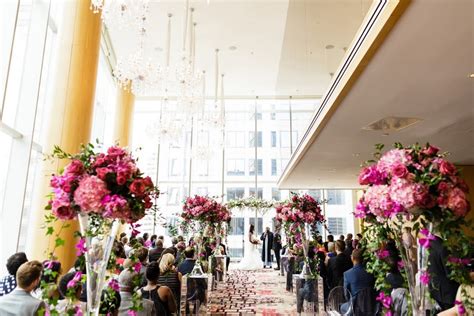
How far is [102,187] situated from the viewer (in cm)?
177

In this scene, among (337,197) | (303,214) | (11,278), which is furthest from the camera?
(337,197)

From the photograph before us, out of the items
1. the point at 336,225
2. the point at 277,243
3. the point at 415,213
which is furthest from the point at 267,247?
the point at 415,213

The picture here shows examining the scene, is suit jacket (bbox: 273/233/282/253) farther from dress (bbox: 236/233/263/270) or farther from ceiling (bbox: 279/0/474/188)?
ceiling (bbox: 279/0/474/188)

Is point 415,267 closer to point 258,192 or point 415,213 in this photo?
point 415,213

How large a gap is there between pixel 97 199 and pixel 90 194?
0.14ft

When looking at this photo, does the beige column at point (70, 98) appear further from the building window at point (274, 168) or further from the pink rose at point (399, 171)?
the building window at point (274, 168)

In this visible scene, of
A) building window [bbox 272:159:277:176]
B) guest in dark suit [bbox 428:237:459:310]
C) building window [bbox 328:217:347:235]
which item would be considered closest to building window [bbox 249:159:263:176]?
building window [bbox 272:159:277:176]

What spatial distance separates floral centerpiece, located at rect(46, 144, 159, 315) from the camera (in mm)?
1758

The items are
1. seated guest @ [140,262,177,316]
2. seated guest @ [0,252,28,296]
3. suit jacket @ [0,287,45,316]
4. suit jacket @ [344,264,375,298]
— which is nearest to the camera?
suit jacket @ [0,287,45,316]

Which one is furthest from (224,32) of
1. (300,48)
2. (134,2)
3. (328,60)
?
(134,2)

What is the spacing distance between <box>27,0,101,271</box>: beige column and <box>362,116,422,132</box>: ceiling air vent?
4646 millimetres

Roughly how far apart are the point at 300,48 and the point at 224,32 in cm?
243

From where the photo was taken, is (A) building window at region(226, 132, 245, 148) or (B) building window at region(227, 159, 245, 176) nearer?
(B) building window at region(227, 159, 245, 176)

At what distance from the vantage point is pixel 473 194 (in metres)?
9.18
